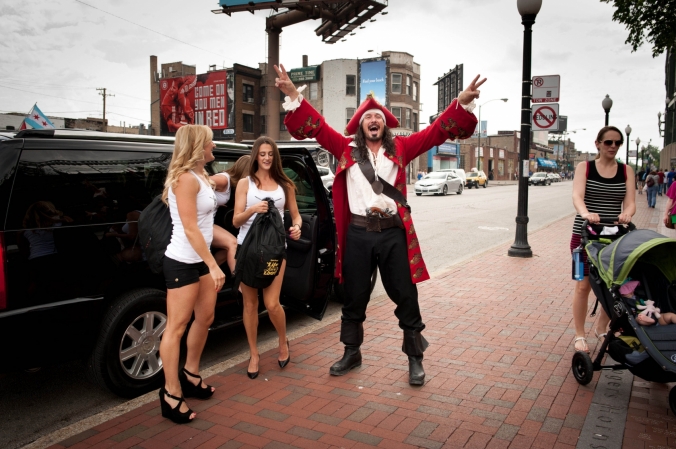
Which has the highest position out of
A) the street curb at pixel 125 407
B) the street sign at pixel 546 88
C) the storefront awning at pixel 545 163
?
the storefront awning at pixel 545 163

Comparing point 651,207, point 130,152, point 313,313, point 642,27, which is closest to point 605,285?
point 313,313

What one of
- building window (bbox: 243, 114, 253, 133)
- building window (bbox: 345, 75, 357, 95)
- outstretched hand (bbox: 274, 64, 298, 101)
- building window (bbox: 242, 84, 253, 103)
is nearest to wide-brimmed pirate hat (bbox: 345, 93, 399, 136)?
outstretched hand (bbox: 274, 64, 298, 101)

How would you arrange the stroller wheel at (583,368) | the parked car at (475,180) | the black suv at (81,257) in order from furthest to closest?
1. the parked car at (475,180)
2. the stroller wheel at (583,368)
3. the black suv at (81,257)

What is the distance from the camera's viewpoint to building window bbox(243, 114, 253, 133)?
5344 centimetres

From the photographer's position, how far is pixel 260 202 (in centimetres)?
412

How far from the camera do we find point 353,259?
13.8 ft

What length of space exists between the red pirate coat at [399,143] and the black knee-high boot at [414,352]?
44 cm

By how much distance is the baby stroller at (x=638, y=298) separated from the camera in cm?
339

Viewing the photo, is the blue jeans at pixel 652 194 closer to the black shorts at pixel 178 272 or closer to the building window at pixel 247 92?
the black shorts at pixel 178 272

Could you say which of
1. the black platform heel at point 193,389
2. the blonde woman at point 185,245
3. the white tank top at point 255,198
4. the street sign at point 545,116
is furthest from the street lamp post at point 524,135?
the blonde woman at point 185,245

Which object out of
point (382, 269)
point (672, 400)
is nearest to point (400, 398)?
point (382, 269)

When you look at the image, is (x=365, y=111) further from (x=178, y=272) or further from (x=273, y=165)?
(x=178, y=272)

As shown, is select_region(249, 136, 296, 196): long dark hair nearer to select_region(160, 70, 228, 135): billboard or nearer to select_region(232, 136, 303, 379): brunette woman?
select_region(232, 136, 303, 379): brunette woman

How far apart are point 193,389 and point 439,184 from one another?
28236 mm
